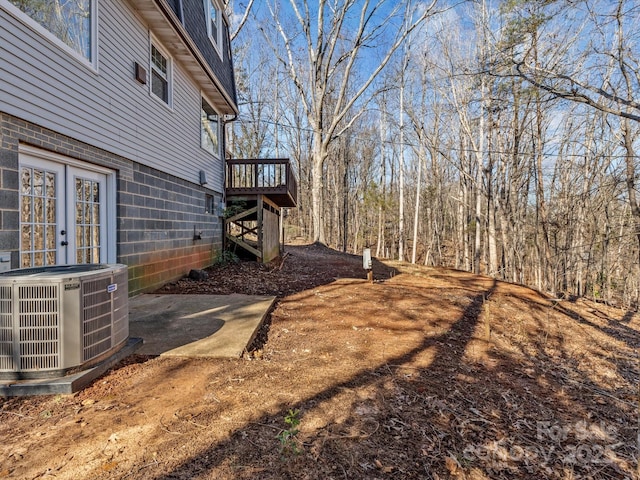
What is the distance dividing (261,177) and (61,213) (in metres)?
6.48

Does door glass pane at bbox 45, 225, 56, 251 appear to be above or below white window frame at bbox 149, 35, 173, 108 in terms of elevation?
below

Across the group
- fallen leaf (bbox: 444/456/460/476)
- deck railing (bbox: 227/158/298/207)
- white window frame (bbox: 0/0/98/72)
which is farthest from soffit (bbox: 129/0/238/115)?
fallen leaf (bbox: 444/456/460/476)

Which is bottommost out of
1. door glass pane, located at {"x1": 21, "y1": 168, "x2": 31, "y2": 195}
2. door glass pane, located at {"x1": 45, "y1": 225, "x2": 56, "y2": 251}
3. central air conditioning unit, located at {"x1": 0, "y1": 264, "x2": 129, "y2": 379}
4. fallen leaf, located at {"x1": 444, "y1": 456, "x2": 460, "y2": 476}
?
fallen leaf, located at {"x1": 444, "y1": 456, "x2": 460, "y2": 476}

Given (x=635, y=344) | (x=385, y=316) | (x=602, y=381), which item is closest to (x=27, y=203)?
(x=385, y=316)

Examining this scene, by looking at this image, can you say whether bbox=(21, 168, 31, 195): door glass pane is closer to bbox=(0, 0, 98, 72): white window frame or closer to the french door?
the french door

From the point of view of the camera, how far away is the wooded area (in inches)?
331

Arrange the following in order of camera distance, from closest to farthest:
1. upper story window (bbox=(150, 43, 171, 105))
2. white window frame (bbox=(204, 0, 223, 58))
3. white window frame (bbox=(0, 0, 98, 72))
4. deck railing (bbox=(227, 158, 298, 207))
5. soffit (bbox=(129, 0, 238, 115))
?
white window frame (bbox=(0, 0, 98, 72)) < soffit (bbox=(129, 0, 238, 115)) < upper story window (bbox=(150, 43, 171, 105)) < white window frame (bbox=(204, 0, 223, 58)) < deck railing (bbox=(227, 158, 298, 207))

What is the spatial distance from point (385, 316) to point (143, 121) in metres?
4.93

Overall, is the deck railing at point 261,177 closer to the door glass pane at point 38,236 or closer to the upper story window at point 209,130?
the upper story window at point 209,130

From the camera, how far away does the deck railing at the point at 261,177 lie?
384 inches

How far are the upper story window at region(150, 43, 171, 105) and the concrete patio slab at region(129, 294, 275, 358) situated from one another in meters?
3.70

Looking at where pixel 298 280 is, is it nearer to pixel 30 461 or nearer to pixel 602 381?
pixel 602 381

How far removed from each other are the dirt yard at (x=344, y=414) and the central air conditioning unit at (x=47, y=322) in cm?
23

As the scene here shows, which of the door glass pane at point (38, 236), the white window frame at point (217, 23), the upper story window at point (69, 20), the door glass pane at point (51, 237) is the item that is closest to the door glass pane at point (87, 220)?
the door glass pane at point (51, 237)
